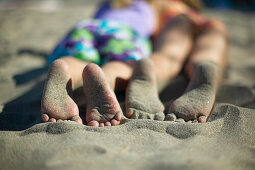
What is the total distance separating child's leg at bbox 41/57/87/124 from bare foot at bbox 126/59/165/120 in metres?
0.23

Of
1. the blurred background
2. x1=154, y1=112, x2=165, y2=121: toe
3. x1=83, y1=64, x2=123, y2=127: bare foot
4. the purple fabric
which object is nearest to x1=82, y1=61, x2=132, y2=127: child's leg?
x1=83, y1=64, x2=123, y2=127: bare foot

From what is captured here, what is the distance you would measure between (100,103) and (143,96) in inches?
7.9

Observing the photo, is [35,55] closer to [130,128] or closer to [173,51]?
[173,51]

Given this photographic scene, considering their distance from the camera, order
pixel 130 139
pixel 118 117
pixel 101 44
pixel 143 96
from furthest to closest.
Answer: pixel 101 44 < pixel 143 96 < pixel 118 117 < pixel 130 139

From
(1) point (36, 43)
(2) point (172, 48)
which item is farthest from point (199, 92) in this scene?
(1) point (36, 43)

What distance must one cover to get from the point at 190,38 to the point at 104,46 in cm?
57

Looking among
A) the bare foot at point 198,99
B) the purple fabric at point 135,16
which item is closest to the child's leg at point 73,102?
the bare foot at point 198,99

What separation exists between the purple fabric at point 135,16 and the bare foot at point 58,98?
2.87 feet

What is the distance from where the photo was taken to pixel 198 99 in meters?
1.16

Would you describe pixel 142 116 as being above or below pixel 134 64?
below

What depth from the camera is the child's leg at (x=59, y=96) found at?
1041 millimetres

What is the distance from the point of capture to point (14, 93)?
4.81 feet

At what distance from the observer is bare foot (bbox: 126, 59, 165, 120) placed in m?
1.12

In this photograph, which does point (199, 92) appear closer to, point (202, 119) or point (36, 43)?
point (202, 119)
